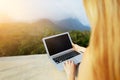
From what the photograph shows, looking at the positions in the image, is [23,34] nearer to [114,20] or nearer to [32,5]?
[32,5]

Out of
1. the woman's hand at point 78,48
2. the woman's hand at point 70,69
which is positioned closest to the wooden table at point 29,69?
the woman's hand at point 70,69

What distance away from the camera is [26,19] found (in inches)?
61.6

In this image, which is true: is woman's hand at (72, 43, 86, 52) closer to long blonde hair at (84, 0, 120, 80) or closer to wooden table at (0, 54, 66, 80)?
wooden table at (0, 54, 66, 80)

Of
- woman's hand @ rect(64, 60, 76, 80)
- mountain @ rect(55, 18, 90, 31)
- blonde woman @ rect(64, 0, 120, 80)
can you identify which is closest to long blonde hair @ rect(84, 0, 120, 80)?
blonde woman @ rect(64, 0, 120, 80)

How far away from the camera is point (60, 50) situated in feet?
5.16

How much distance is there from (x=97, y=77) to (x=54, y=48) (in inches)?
15.1

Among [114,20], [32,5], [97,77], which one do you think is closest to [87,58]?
[97,77]

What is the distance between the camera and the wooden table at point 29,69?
4.79ft

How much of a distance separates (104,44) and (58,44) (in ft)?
1.25

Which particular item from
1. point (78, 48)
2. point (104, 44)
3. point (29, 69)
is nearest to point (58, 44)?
point (78, 48)

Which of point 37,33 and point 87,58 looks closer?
point 87,58

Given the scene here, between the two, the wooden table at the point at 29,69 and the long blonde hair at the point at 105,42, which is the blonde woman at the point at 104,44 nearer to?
the long blonde hair at the point at 105,42

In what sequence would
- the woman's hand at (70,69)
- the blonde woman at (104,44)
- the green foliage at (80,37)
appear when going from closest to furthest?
the blonde woman at (104,44), the woman's hand at (70,69), the green foliage at (80,37)

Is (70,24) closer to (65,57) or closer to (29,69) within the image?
(65,57)
